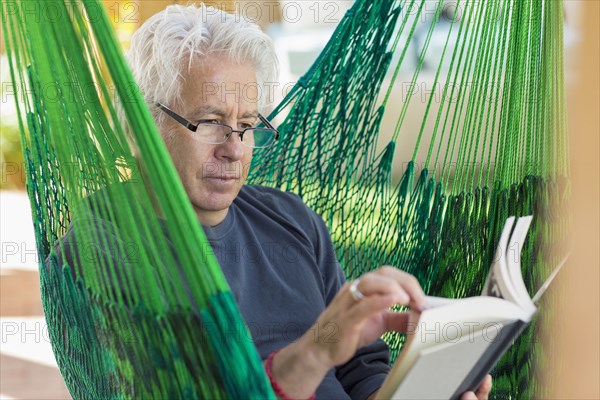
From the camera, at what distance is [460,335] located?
91 cm

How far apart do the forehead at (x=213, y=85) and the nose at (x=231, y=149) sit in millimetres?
47

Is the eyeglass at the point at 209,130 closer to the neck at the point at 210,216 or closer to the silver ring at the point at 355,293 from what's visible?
the neck at the point at 210,216


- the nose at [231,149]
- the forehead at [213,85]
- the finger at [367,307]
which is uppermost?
the forehead at [213,85]

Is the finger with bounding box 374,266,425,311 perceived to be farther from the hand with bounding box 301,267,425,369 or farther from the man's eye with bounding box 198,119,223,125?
the man's eye with bounding box 198,119,223,125

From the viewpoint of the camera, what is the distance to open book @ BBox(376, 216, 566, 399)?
865 mm

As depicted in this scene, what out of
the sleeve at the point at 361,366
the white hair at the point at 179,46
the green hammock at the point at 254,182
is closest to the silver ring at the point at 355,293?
the green hammock at the point at 254,182

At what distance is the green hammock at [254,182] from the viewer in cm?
97

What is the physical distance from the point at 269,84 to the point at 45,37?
412mm

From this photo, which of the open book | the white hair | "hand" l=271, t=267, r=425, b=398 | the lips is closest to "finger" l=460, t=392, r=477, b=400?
the open book

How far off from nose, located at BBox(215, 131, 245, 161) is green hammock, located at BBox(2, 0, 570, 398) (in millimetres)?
147

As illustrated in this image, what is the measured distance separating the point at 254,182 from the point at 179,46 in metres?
0.44

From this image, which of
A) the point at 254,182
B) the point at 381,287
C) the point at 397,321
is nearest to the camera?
the point at 381,287

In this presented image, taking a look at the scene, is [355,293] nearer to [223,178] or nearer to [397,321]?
[397,321]

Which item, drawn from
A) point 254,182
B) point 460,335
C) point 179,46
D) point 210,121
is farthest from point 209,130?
point 460,335
